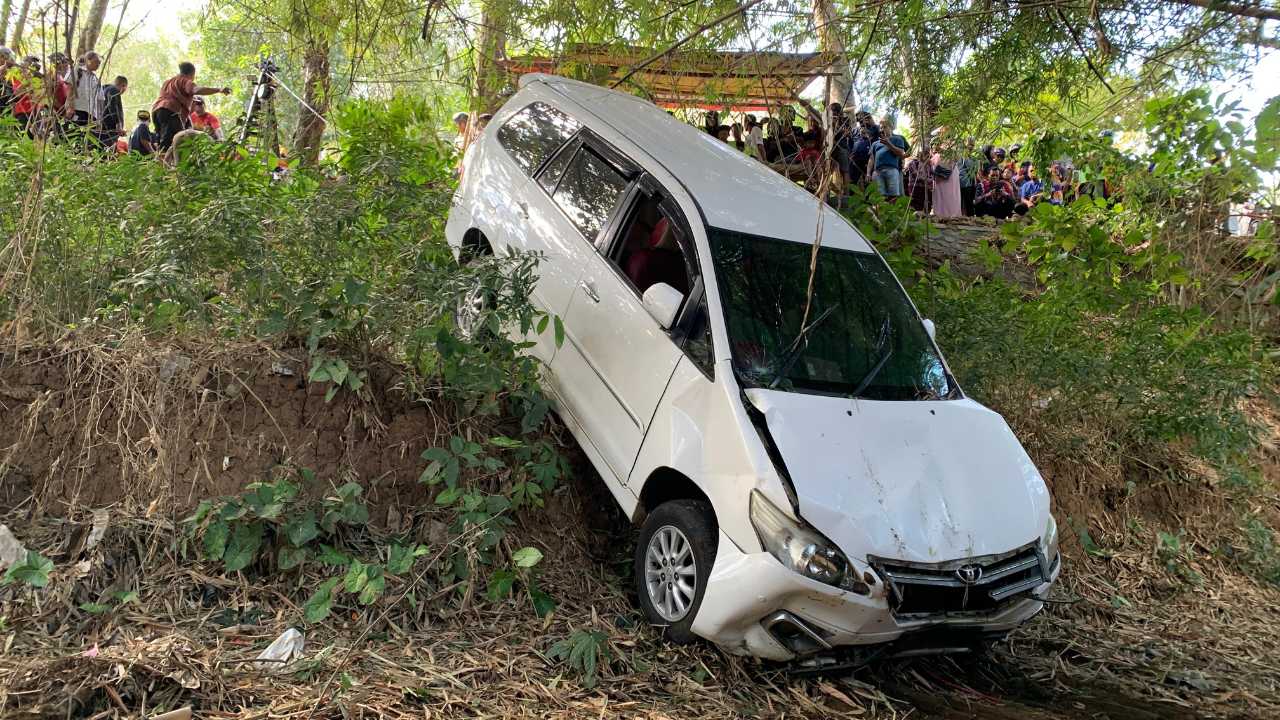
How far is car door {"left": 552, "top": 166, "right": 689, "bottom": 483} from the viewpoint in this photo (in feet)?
16.1

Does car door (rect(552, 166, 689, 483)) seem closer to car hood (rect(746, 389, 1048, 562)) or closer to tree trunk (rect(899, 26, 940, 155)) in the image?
car hood (rect(746, 389, 1048, 562))

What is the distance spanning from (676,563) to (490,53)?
5.00m

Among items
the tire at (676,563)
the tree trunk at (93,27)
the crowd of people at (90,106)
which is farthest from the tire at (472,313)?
the tree trunk at (93,27)

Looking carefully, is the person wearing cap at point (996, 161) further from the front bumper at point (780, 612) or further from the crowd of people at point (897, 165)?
the front bumper at point (780, 612)

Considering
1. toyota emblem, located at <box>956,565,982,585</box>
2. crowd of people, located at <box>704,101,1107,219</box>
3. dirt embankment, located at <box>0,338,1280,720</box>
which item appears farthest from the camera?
crowd of people, located at <box>704,101,1107,219</box>

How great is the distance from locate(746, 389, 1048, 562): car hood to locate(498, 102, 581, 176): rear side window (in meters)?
2.57

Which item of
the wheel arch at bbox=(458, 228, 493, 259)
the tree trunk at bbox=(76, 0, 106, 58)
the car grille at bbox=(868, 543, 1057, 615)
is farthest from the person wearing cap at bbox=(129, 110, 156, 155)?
the car grille at bbox=(868, 543, 1057, 615)

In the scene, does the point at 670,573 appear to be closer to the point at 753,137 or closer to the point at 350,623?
the point at 350,623

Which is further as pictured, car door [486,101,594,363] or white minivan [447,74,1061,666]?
car door [486,101,594,363]

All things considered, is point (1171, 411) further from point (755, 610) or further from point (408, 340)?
point (408, 340)

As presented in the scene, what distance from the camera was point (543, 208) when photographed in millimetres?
5988

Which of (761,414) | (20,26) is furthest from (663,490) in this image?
(20,26)

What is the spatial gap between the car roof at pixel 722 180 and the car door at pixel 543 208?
10.4 inches

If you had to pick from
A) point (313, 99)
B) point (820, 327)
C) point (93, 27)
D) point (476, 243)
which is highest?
point (93, 27)
